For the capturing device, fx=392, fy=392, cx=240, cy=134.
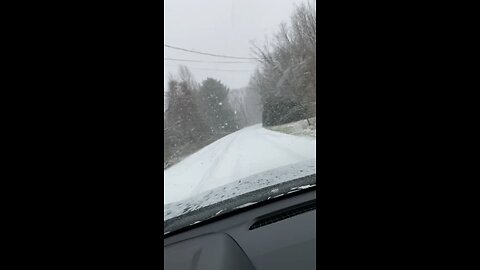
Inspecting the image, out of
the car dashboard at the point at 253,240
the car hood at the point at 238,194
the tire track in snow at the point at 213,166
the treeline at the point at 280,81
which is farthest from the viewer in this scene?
the treeline at the point at 280,81

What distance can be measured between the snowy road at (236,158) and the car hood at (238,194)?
0.37 feet

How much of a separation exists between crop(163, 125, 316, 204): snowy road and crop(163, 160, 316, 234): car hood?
0.11 metres

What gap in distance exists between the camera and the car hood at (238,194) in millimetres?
2500

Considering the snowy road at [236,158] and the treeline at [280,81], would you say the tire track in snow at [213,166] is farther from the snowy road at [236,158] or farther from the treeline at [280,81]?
the treeline at [280,81]

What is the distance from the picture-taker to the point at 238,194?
2762mm

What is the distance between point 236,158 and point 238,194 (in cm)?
175

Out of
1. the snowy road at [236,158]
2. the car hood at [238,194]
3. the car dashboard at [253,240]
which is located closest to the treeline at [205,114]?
the snowy road at [236,158]

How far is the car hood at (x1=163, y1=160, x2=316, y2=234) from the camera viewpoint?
250 cm
